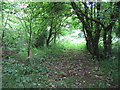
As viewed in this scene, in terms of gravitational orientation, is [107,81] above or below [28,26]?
below

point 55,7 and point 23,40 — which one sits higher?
point 55,7

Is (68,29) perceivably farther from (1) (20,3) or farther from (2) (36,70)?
(2) (36,70)

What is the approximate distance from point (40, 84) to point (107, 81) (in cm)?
196

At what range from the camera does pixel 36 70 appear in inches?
169

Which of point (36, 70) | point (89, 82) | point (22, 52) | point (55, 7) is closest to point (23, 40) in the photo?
point (22, 52)

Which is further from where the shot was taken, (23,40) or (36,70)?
(23,40)

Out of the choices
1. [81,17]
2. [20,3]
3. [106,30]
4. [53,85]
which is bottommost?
[53,85]

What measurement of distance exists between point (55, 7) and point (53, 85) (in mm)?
4051

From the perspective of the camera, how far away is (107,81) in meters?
3.49

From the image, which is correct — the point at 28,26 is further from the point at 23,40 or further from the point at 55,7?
the point at 55,7

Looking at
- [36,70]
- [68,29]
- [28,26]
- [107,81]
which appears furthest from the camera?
[68,29]

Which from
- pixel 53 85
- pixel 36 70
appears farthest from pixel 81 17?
pixel 53 85

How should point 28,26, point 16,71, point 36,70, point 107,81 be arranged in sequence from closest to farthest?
point 107,81 → point 16,71 → point 36,70 → point 28,26

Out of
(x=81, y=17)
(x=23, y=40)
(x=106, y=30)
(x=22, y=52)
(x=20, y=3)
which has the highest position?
(x=20, y=3)
